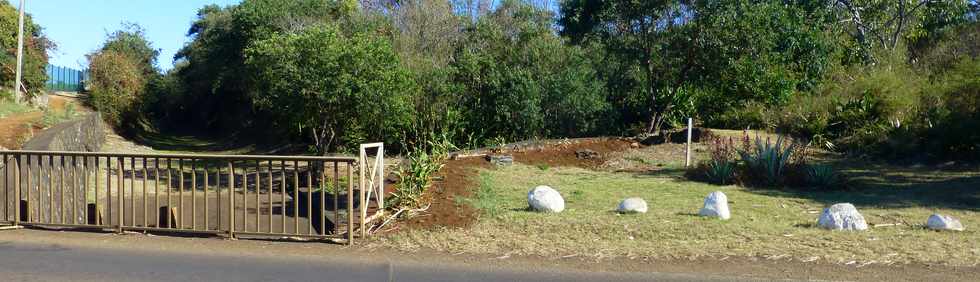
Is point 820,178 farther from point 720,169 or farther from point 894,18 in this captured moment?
point 894,18

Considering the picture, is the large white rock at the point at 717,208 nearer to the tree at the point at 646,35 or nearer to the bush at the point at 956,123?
the bush at the point at 956,123

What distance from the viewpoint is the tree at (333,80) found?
20.9 metres

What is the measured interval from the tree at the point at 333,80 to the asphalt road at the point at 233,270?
12386 millimetres

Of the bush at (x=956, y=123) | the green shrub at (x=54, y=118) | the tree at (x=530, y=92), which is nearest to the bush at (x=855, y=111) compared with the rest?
the bush at (x=956, y=123)

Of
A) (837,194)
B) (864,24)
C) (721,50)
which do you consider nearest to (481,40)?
(721,50)

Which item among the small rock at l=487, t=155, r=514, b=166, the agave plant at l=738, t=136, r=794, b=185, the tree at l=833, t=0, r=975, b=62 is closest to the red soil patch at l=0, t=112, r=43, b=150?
the small rock at l=487, t=155, r=514, b=166

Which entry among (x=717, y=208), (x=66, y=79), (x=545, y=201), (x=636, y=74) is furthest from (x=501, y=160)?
(x=66, y=79)

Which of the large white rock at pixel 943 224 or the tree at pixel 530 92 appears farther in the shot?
the tree at pixel 530 92

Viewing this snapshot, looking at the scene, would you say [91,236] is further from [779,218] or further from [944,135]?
[944,135]

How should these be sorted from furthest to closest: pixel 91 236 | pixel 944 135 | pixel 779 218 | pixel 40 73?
pixel 40 73 → pixel 944 135 → pixel 779 218 → pixel 91 236

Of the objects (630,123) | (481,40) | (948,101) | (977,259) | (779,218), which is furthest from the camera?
(481,40)

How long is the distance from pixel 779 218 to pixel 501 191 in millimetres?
4545

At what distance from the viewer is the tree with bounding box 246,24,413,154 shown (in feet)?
68.6

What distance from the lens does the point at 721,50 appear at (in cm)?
2036
